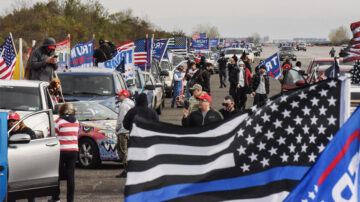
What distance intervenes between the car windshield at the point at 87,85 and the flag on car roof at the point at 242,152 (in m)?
11.7

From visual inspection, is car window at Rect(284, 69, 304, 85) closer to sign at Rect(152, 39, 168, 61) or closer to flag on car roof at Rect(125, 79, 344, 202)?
sign at Rect(152, 39, 168, 61)

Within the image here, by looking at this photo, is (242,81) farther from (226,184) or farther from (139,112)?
(226,184)

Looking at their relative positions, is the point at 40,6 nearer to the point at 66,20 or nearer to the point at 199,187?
the point at 66,20

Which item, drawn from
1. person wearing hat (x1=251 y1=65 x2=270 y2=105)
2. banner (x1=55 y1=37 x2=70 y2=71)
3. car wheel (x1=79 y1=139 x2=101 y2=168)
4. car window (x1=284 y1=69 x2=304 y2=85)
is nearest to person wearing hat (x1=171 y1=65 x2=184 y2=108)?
banner (x1=55 y1=37 x2=70 y2=71)

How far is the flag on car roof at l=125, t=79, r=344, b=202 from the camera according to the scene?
643 centimetres

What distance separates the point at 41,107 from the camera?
13039 millimetres

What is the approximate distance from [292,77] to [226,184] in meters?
18.4

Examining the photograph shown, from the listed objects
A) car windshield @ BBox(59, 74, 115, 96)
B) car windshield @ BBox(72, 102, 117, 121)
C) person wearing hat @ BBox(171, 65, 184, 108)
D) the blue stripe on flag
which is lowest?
person wearing hat @ BBox(171, 65, 184, 108)

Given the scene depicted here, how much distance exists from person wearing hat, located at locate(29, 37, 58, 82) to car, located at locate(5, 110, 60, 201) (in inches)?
202

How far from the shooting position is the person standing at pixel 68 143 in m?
11.3

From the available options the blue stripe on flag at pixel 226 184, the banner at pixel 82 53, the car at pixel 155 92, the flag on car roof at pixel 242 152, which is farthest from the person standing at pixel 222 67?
the blue stripe on flag at pixel 226 184

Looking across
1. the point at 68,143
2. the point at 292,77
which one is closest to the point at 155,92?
the point at 292,77

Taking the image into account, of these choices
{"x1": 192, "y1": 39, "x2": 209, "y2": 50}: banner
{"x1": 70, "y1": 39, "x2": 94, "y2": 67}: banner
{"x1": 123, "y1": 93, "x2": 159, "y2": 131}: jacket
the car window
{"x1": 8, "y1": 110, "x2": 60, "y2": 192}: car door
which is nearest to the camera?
{"x1": 8, "y1": 110, "x2": 60, "y2": 192}: car door

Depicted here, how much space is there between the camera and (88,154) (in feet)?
50.3
